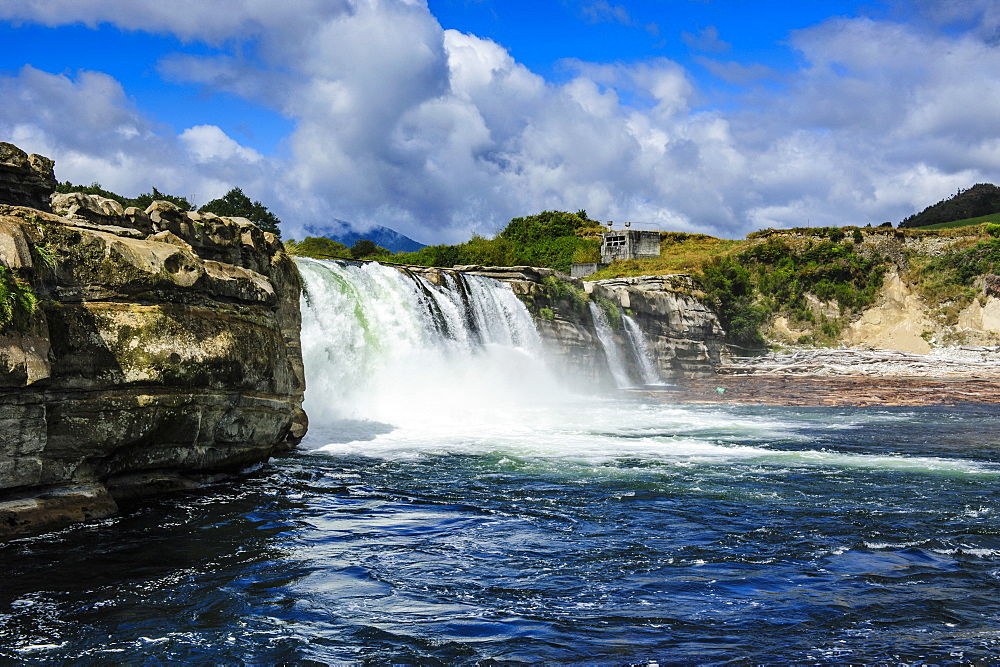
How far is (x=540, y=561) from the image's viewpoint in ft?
23.1

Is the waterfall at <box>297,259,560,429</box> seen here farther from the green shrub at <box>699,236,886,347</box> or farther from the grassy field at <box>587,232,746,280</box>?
the green shrub at <box>699,236,886,347</box>

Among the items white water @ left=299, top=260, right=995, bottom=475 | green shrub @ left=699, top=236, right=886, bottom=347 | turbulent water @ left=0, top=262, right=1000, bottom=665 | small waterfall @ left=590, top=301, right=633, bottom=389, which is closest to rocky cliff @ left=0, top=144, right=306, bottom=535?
turbulent water @ left=0, top=262, right=1000, bottom=665

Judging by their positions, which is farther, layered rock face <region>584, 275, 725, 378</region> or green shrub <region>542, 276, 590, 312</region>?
layered rock face <region>584, 275, 725, 378</region>

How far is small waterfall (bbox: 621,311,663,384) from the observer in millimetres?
39156

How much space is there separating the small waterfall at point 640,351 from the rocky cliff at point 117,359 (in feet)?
97.1

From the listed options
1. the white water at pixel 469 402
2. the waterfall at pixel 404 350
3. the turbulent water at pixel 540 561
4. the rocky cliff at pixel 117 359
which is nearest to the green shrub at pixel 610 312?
the white water at pixel 469 402

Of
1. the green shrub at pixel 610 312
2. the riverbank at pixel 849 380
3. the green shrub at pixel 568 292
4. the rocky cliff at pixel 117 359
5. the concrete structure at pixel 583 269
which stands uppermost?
the concrete structure at pixel 583 269

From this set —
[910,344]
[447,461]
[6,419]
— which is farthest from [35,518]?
[910,344]

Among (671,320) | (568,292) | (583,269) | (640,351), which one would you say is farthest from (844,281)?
(568,292)

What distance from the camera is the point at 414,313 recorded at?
903 inches

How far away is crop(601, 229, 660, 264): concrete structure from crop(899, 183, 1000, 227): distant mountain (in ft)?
107

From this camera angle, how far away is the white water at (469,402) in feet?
44.3

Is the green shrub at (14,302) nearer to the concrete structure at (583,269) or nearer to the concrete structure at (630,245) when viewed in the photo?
the concrete structure at (583,269)

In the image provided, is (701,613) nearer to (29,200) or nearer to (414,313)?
(29,200)
